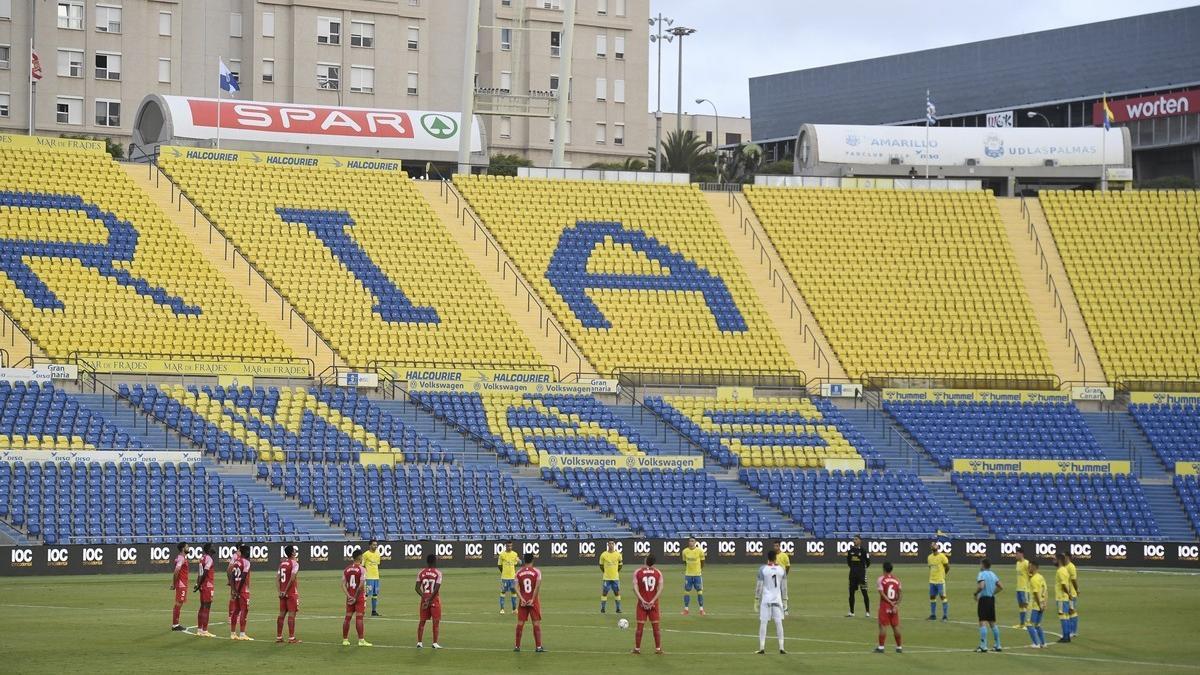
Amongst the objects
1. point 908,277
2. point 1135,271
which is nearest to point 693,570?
point 908,277

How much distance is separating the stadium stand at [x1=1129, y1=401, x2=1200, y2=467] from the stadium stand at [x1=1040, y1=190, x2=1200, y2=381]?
6.03 ft

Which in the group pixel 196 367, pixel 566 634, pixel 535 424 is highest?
pixel 196 367

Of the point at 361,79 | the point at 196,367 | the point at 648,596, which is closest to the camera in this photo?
the point at 648,596

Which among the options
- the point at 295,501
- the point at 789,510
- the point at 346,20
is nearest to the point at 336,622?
the point at 295,501

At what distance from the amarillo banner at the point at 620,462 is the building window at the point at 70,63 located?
5616 centimetres

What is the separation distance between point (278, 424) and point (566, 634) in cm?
2472

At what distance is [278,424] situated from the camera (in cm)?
5662

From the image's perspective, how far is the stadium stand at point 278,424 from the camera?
5509 cm

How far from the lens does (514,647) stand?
104 ft

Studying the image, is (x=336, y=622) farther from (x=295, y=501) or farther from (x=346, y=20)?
(x=346, y=20)

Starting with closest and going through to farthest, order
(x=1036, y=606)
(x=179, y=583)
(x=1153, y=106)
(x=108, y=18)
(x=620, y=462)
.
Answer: (x=1036, y=606) → (x=179, y=583) → (x=620, y=462) → (x=1153, y=106) → (x=108, y=18)

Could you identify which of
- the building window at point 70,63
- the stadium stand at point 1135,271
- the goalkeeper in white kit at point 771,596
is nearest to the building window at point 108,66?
the building window at point 70,63

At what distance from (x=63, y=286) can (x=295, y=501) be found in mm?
14147

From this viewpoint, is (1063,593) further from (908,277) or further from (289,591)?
(908,277)
